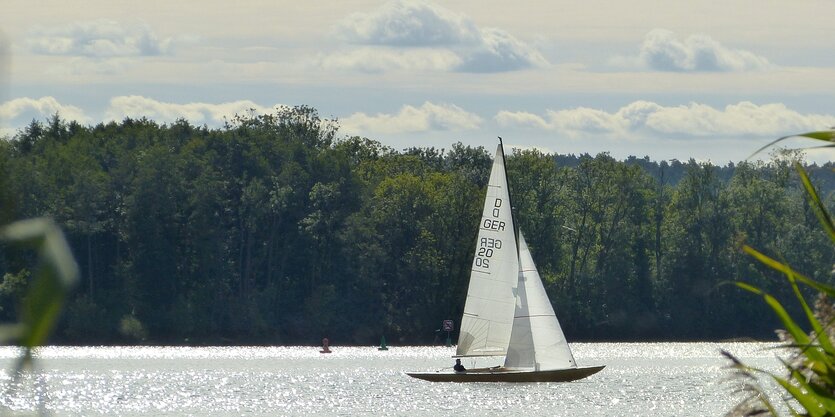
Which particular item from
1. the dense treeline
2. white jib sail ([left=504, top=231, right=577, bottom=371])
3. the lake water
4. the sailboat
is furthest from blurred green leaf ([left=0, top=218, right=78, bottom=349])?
the dense treeline

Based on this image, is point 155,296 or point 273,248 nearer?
point 155,296

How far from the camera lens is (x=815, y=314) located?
2.20 metres

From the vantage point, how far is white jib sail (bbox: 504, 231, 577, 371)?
37.6m

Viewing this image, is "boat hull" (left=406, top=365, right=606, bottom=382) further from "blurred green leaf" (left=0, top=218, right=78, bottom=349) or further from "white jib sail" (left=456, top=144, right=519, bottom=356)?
"blurred green leaf" (left=0, top=218, right=78, bottom=349)

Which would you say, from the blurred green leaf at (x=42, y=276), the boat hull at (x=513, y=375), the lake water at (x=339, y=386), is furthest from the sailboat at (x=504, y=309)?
the blurred green leaf at (x=42, y=276)

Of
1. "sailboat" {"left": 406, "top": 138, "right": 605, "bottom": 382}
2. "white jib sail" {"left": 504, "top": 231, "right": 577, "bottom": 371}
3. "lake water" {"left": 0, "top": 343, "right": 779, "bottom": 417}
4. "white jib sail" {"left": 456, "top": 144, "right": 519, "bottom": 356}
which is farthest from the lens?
"lake water" {"left": 0, "top": 343, "right": 779, "bottom": 417}

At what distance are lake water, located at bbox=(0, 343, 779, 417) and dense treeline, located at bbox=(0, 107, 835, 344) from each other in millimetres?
3348

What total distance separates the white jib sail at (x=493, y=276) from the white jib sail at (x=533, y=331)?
333 mm

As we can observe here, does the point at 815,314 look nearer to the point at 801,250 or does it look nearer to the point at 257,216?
the point at 257,216

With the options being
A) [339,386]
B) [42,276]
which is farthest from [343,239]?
[42,276]

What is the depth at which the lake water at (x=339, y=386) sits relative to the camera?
3875 centimetres

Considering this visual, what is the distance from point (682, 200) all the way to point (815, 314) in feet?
287

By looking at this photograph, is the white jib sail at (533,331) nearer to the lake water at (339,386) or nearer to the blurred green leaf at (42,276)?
the lake water at (339,386)

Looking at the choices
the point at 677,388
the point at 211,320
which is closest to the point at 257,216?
the point at 211,320
